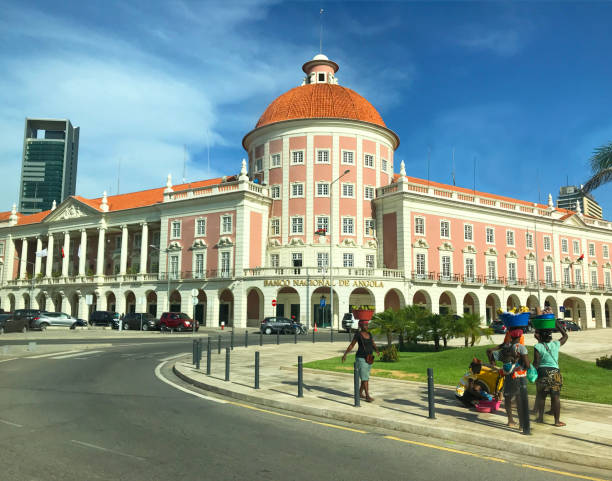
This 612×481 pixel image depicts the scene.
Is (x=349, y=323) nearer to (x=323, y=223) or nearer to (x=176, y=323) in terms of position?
(x=323, y=223)

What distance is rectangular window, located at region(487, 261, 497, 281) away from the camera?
58897 millimetres

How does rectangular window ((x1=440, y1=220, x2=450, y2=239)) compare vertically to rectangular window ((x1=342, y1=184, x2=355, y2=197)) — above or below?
below

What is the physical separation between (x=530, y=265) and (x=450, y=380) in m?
53.7

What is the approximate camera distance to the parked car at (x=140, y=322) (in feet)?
152

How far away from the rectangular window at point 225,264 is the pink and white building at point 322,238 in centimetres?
17

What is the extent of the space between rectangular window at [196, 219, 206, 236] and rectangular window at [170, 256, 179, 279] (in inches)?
170

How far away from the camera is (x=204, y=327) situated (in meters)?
53.3

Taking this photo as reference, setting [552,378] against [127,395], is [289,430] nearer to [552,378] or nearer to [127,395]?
[552,378]

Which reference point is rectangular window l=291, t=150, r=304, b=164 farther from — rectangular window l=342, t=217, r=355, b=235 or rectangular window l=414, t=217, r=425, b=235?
rectangular window l=414, t=217, r=425, b=235

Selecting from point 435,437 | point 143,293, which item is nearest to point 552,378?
point 435,437

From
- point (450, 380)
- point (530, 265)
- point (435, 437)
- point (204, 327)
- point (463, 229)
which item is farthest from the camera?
point (530, 265)

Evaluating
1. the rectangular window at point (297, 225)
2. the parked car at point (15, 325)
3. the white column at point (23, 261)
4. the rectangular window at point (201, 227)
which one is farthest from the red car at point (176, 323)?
the white column at point (23, 261)

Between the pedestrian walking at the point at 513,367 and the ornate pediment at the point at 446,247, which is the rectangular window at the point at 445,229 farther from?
the pedestrian walking at the point at 513,367

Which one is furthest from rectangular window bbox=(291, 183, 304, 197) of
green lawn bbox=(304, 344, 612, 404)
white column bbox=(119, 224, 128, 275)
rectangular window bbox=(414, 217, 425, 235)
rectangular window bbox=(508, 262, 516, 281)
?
green lawn bbox=(304, 344, 612, 404)
